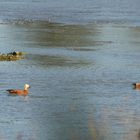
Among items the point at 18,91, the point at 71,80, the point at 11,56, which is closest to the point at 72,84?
the point at 71,80

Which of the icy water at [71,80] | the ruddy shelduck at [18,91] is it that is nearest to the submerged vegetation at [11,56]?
the icy water at [71,80]

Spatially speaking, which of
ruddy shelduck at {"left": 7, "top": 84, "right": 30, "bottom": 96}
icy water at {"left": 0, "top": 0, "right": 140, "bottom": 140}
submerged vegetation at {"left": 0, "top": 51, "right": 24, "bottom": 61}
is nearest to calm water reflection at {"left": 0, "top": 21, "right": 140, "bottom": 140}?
icy water at {"left": 0, "top": 0, "right": 140, "bottom": 140}

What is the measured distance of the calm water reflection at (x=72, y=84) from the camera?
745 inches

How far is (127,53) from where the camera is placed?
33844 mm

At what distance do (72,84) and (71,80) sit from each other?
0.81 metres

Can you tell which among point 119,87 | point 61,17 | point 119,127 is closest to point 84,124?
point 119,127

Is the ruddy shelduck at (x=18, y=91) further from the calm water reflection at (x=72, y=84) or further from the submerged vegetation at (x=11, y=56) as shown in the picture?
the submerged vegetation at (x=11, y=56)

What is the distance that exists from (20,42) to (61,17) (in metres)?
17.5

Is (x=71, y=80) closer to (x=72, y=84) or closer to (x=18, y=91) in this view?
(x=72, y=84)

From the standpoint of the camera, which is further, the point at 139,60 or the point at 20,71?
the point at 139,60

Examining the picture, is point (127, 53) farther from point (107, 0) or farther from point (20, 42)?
point (107, 0)

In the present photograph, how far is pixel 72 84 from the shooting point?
2591 centimetres

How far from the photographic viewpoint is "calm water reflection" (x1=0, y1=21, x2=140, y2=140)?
62.1ft

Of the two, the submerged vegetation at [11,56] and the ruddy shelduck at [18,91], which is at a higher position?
the submerged vegetation at [11,56]
